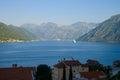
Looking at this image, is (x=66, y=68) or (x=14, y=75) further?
(x=66, y=68)

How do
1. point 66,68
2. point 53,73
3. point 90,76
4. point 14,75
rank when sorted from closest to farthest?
point 14,75, point 90,76, point 66,68, point 53,73

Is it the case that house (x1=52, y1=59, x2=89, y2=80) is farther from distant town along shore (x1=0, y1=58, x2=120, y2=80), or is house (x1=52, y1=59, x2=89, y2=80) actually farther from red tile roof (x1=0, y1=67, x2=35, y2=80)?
red tile roof (x1=0, y1=67, x2=35, y2=80)

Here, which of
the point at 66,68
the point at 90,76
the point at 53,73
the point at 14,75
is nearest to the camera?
the point at 14,75

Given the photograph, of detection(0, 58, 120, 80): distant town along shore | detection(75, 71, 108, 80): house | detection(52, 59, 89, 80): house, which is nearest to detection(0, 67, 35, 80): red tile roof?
detection(0, 58, 120, 80): distant town along shore

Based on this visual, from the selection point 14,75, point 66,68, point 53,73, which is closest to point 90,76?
point 66,68

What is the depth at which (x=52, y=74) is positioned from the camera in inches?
2405

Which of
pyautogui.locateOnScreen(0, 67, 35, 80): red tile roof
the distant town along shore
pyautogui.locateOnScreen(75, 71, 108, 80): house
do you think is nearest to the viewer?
pyautogui.locateOnScreen(0, 67, 35, 80): red tile roof

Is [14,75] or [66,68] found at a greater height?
[14,75]

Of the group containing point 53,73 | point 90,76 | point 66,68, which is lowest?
point 53,73

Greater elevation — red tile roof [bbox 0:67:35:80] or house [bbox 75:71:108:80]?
red tile roof [bbox 0:67:35:80]

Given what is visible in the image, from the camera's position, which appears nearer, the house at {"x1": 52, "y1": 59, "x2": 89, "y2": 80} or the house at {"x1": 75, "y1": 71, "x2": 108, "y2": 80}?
the house at {"x1": 75, "y1": 71, "x2": 108, "y2": 80}

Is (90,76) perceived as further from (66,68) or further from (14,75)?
(14,75)

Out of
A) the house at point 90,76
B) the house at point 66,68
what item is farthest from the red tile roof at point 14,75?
the house at point 66,68

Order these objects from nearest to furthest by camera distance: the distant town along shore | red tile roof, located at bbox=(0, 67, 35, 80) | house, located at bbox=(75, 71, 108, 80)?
red tile roof, located at bbox=(0, 67, 35, 80) < the distant town along shore < house, located at bbox=(75, 71, 108, 80)
